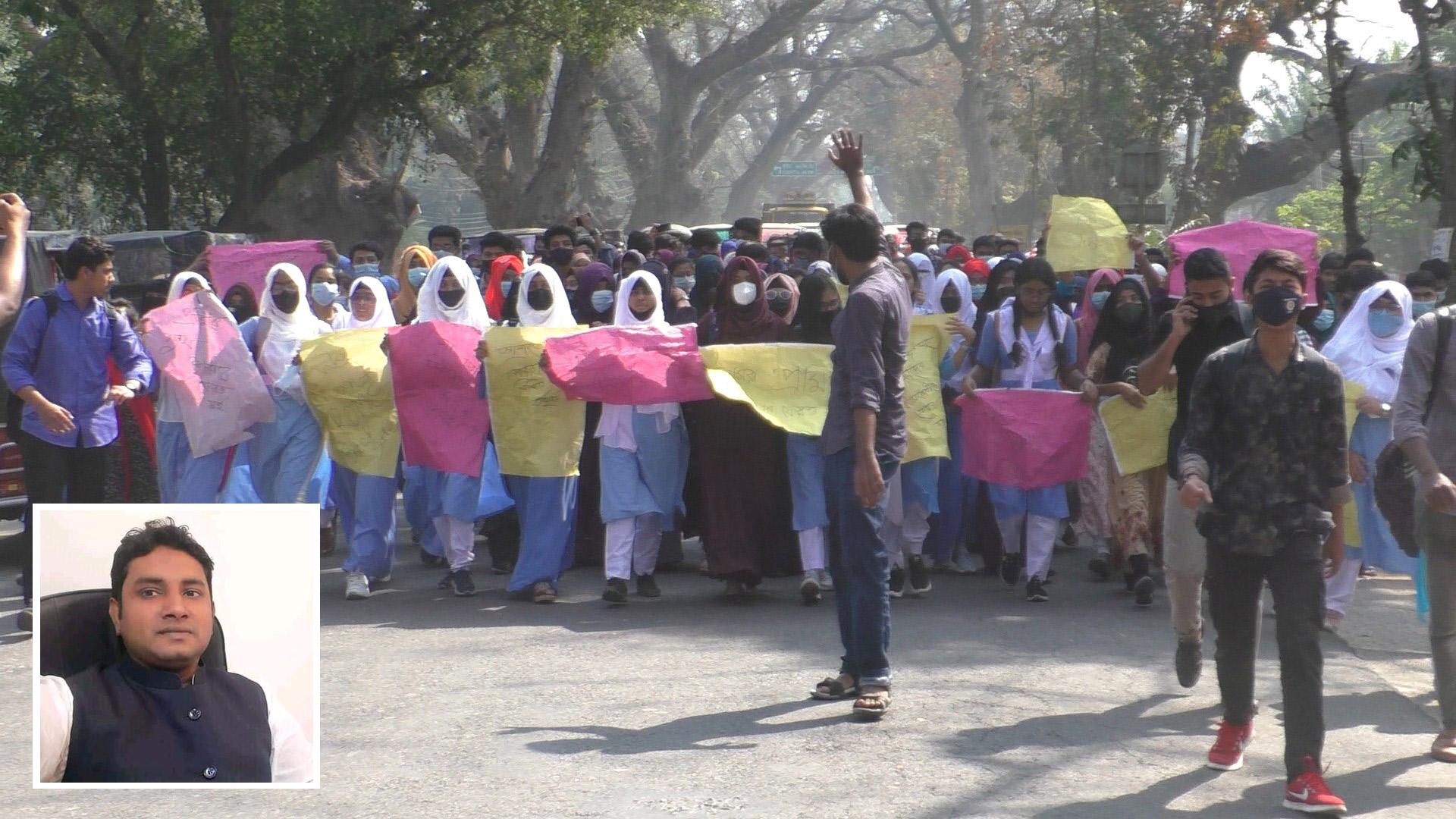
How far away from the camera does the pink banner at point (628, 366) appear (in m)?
8.55

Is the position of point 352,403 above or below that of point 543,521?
above

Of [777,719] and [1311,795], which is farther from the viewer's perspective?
[777,719]

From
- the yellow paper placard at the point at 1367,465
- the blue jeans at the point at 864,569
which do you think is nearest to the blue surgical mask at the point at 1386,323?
the yellow paper placard at the point at 1367,465

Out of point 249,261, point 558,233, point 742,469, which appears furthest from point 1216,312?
point 249,261

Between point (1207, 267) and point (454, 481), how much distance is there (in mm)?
4085

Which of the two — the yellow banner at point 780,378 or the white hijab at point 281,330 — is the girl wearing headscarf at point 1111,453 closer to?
the yellow banner at point 780,378

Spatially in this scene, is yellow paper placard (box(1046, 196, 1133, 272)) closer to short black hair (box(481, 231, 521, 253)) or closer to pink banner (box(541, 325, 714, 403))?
pink banner (box(541, 325, 714, 403))

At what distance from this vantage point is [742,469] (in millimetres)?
8766

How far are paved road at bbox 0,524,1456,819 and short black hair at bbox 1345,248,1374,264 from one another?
8.92 ft

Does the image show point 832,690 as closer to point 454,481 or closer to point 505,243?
point 454,481

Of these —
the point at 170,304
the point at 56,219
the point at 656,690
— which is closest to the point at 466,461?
the point at 170,304

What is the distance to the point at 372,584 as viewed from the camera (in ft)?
30.1

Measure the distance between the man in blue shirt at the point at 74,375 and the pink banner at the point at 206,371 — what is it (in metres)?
0.62

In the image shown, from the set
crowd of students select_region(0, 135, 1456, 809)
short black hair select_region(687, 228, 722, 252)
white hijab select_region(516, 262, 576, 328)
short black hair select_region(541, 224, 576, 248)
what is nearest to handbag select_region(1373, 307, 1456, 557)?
crowd of students select_region(0, 135, 1456, 809)
